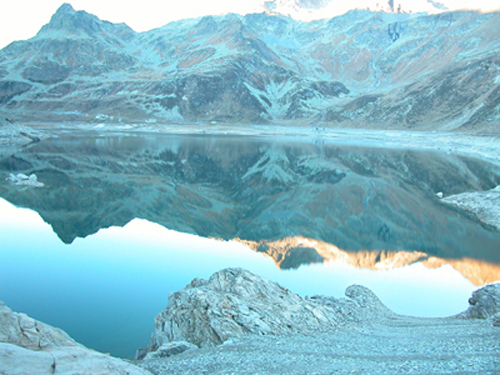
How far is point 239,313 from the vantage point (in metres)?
12.4

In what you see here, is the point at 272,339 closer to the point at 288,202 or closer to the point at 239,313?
the point at 239,313

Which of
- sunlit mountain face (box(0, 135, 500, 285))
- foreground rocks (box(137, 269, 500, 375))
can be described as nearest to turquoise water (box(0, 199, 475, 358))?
sunlit mountain face (box(0, 135, 500, 285))

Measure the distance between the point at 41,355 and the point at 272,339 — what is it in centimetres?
682

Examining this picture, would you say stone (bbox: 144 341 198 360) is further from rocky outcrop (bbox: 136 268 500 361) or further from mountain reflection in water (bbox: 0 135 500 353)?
mountain reflection in water (bbox: 0 135 500 353)

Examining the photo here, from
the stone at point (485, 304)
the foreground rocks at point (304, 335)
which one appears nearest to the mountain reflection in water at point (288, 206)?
the stone at point (485, 304)

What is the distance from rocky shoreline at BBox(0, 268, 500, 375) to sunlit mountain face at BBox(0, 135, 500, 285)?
856 cm

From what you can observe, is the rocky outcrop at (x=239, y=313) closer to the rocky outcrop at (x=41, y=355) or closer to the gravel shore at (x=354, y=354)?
the gravel shore at (x=354, y=354)

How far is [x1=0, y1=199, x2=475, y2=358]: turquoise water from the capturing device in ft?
51.3

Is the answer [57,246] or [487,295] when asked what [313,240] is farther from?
[57,246]

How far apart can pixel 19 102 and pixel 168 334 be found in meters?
224

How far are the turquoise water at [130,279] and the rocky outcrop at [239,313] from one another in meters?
2.44

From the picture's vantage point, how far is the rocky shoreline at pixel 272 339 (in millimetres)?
8586

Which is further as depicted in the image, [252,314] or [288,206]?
[288,206]

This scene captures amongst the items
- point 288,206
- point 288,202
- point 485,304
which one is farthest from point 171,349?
point 288,202
